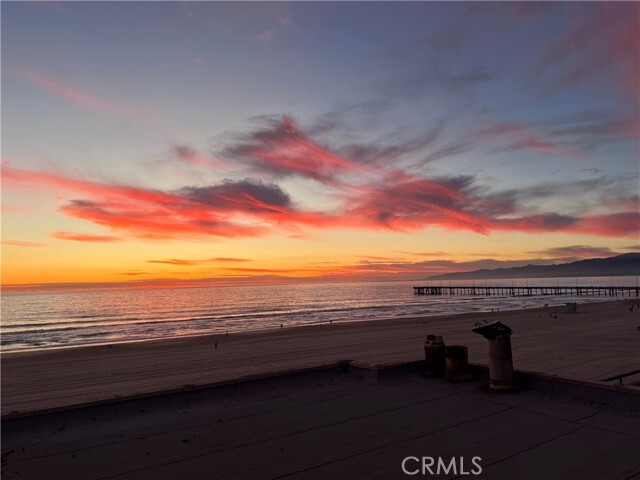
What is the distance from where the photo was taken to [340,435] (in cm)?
525

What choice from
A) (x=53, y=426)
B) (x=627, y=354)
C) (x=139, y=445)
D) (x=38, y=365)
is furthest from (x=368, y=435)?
(x=38, y=365)

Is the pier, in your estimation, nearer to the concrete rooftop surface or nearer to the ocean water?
the ocean water

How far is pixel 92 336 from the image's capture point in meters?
39.4

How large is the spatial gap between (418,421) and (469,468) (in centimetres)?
138

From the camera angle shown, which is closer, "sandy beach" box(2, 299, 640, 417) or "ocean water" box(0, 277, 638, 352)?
"sandy beach" box(2, 299, 640, 417)

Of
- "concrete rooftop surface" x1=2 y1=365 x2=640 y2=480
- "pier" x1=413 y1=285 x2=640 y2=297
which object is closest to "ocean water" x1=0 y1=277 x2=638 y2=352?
"pier" x1=413 y1=285 x2=640 y2=297

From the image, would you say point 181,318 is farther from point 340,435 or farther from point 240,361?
point 340,435

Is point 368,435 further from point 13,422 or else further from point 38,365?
point 38,365

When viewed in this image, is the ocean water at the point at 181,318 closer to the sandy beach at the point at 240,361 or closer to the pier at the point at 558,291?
the pier at the point at 558,291

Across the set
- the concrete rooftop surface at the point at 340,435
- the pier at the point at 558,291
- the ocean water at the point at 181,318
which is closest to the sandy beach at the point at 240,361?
the concrete rooftop surface at the point at 340,435

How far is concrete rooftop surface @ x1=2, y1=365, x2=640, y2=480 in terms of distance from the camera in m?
4.34

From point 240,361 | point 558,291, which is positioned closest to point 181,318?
point 240,361

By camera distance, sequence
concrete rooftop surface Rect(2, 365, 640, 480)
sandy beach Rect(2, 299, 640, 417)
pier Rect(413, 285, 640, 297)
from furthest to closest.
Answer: pier Rect(413, 285, 640, 297) → sandy beach Rect(2, 299, 640, 417) → concrete rooftop surface Rect(2, 365, 640, 480)

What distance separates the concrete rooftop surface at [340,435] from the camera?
434 cm
